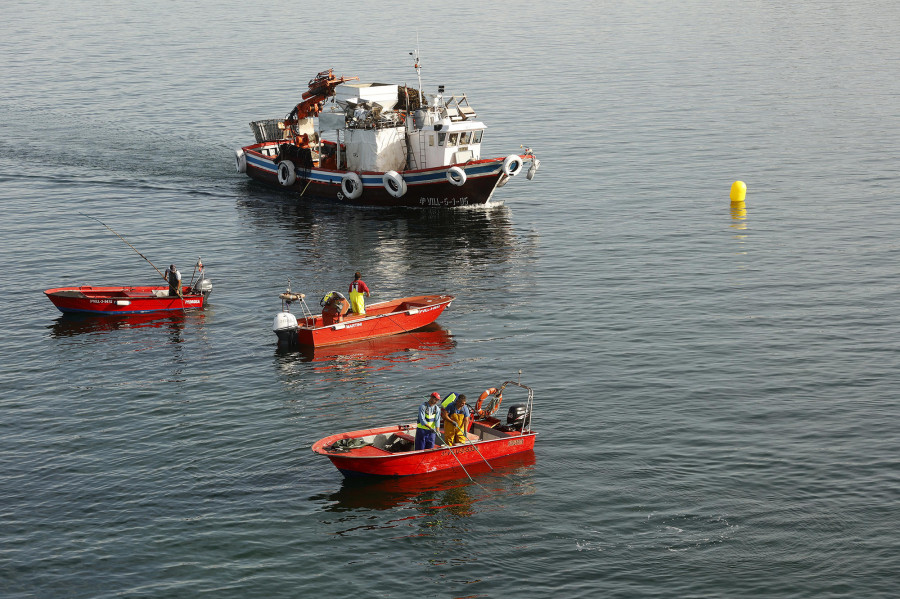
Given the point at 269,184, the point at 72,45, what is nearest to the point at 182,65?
the point at 72,45

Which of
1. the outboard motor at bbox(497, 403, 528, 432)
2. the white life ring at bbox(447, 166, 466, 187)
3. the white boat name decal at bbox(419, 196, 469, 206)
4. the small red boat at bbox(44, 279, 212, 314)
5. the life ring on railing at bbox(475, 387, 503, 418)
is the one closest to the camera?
the outboard motor at bbox(497, 403, 528, 432)

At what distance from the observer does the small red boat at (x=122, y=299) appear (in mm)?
43719

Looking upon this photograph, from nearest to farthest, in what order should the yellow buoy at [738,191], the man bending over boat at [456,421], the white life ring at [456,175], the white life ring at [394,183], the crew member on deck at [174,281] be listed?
the man bending over boat at [456,421]
the crew member on deck at [174,281]
the white life ring at [456,175]
the yellow buoy at [738,191]
the white life ring at [394,183]

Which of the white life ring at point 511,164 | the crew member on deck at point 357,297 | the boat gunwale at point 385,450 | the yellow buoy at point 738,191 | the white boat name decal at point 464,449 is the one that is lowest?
the white boat name decal at point 464,449

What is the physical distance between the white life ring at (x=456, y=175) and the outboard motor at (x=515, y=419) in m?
29.4

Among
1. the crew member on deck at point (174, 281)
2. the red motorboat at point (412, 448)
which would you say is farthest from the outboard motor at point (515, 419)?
the crew member on deck at point (174, 281)

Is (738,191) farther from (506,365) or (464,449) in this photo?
(464,449)

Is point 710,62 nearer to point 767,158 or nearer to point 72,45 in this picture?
point 767,158

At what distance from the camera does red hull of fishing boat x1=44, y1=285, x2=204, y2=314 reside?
43719 millimetres

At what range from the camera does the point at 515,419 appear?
1232 inches

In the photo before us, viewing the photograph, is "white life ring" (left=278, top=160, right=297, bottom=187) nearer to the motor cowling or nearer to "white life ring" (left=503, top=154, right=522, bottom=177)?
"white life ring" (left=503, top=154, right=522, bottom=177)

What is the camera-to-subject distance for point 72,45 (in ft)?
414

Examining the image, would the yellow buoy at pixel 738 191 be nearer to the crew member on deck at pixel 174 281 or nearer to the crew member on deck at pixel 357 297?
the crew member on deck at pixel 357 297

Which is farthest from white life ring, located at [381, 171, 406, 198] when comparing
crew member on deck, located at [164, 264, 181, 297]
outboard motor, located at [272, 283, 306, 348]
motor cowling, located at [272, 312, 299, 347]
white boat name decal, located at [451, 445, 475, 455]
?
white boat name decal, located at [451, 445, 475, 455]
